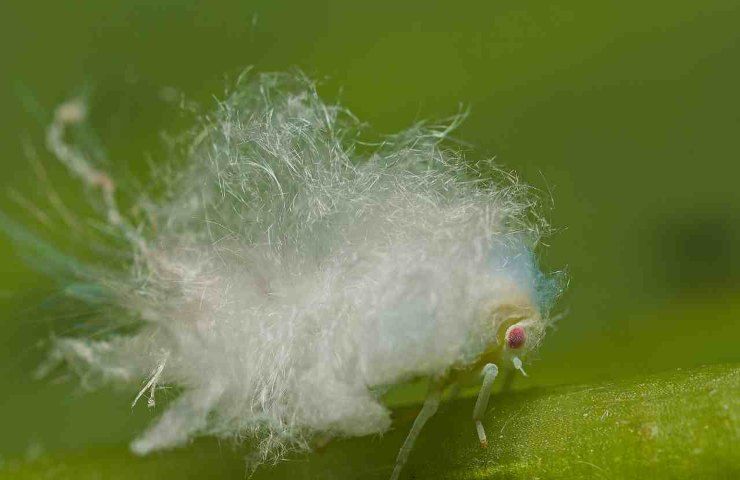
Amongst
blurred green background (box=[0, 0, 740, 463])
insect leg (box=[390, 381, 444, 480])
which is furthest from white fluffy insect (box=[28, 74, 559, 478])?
blurred green background (box=[0, 0, 740, 463])

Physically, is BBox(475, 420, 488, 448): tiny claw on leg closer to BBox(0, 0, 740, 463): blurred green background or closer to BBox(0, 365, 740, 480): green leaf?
BBox(0, 365, 740, 480): green leaf

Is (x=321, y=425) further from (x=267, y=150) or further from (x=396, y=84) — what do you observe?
(x=396, y=84)

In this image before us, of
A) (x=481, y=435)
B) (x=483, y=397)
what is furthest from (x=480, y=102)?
(x=481, y=435)

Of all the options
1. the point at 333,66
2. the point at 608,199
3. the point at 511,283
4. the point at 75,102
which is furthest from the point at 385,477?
the point at 75,102

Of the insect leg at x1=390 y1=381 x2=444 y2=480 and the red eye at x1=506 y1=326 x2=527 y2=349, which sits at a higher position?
the red eye at x1=506 y1=326 x2=527 y2=349

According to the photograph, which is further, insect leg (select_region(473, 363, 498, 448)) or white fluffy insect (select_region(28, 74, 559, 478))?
white fluffy insect (select_region(28, 74, 559, 478))

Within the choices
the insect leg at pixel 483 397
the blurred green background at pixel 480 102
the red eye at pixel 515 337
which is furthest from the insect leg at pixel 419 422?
the blurred green background at pixel 480 102

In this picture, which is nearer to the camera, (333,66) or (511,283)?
(511,283)
